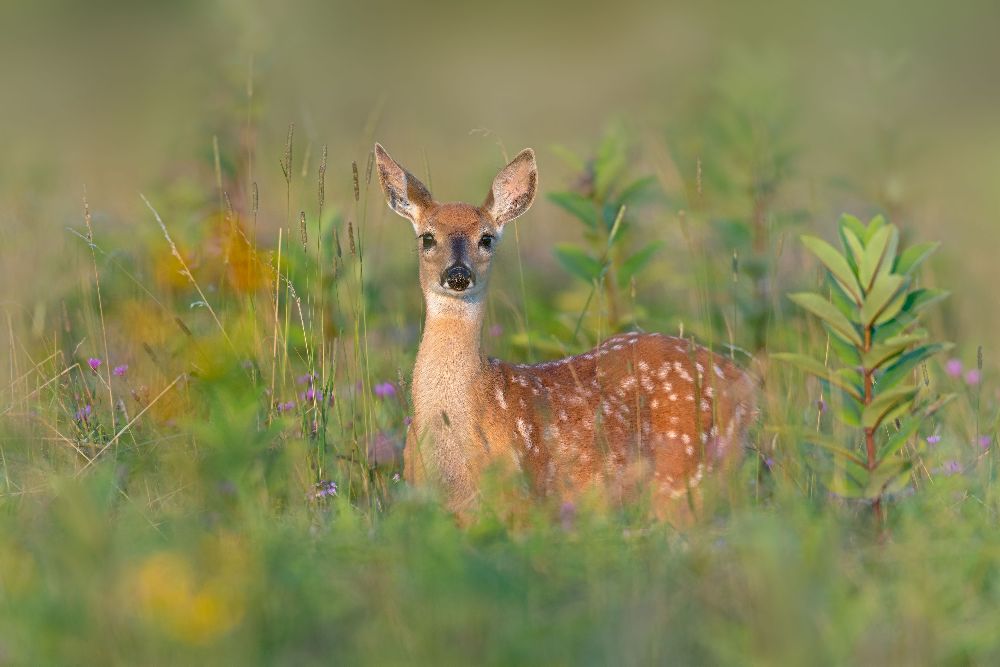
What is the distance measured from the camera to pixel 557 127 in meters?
19.7

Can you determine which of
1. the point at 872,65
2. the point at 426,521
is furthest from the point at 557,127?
the point at 426,521

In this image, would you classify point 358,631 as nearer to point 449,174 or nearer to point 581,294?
point 581,294

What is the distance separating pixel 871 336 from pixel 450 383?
1.63m

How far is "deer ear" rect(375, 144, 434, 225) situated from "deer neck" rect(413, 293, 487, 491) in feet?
1.80

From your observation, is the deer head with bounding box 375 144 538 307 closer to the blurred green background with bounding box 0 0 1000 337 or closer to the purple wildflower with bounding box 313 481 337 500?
the blurred green background with bounding box 0 0 1000 337

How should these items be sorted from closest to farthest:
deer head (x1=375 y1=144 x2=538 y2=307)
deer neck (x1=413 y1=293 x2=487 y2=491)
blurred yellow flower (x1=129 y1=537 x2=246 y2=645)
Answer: blurred yellow flower (x1=129 y1=537 x2=246 y2=645) → deer neck (x1=413 y1=293 x2=487 y2=491) → deer head (x1=375 y1=144 x2=538 y2=307)

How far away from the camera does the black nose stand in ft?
17.5

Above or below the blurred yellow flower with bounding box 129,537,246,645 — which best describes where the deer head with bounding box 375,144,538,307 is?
above

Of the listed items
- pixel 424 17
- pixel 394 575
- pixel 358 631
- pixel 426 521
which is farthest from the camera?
pixel 424 17

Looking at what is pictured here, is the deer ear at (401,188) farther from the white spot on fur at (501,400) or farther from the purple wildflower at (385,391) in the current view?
the white spot on fur at (501,400)

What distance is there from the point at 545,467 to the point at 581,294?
1793 mm

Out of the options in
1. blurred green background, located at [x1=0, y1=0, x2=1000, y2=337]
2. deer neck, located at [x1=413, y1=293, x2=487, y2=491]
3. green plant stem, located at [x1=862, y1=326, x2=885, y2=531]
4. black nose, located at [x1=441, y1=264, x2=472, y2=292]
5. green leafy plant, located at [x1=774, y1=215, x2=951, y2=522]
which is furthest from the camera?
blurred green background, located at [x1=0, y1=0, x2=1000, y2=337]

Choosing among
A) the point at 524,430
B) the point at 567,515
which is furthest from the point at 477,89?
the point at 567,515

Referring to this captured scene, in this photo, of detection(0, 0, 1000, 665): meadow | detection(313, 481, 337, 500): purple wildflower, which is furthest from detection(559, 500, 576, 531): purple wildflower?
detection(313, 481, 337, 500): purple wildflower
